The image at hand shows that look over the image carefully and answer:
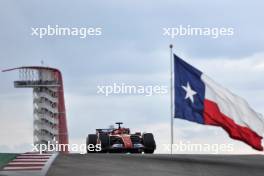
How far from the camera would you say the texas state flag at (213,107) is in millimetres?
18984

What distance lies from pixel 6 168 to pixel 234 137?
20.2 ft

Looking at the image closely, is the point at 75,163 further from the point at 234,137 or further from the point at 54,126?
the point at 54,126

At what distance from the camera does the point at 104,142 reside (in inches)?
1280

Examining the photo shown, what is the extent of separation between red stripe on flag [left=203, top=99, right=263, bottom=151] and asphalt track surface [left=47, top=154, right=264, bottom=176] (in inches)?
37.4

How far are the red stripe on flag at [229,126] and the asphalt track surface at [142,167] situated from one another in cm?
95

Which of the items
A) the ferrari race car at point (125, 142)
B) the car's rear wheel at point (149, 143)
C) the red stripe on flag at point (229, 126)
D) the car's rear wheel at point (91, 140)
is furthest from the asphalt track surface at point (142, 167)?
the car's rear wheel at point (149, 143)

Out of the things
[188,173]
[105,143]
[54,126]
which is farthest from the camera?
[54,126]

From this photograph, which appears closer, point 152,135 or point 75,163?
point 75,163

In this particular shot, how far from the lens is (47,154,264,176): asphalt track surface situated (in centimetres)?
1758

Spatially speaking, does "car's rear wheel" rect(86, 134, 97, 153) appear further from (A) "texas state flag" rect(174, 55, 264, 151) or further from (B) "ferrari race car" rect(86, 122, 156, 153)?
(A) "texas state flag" rect(174, 55, 264, 151)

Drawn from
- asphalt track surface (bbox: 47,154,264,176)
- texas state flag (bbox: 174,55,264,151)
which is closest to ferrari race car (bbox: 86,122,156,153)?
asphalt track surface (bbox: 47,154,264,176)

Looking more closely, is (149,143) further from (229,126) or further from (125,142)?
(229,126)

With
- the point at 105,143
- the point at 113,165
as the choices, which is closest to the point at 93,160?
the point at 113,165

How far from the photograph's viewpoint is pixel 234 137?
62.2 ft
